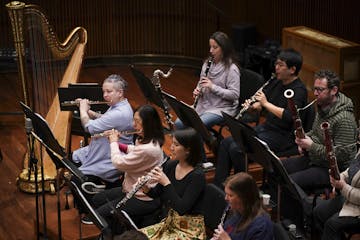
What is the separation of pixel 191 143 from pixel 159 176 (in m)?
0.29

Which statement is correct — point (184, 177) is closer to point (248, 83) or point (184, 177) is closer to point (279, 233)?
point (279, 233)

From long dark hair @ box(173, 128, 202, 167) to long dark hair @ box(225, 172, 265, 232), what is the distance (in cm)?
57

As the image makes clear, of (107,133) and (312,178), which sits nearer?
(312,178)

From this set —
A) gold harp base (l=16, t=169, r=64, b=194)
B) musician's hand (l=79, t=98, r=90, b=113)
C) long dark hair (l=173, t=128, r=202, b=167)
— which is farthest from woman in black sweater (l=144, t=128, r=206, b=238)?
gold harp base (l=16, t=169, r=64, b=194)

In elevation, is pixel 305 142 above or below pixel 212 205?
above

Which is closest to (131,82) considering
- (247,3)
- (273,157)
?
(247,3)

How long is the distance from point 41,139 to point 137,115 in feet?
2.24

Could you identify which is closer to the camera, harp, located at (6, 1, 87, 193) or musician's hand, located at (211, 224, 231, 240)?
musician's hand, located at (211, 224, 231, 240)

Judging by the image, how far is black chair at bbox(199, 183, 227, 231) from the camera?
4172 millimetres

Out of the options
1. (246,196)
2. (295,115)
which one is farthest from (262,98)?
(246,196)

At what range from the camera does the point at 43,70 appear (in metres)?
6.25

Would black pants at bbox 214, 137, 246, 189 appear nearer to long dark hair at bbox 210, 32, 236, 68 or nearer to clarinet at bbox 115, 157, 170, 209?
long dark hair at bbox 210, 32, 236, 68

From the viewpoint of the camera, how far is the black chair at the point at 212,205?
4.17m

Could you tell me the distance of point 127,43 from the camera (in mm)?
9656
